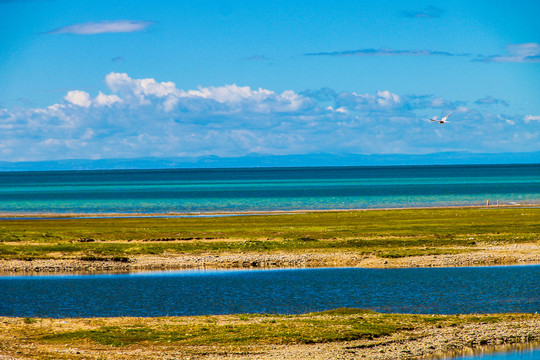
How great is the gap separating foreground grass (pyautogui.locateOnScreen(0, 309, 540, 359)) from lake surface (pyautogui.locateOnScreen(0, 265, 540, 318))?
321cm

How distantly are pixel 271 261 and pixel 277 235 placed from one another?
15278mm

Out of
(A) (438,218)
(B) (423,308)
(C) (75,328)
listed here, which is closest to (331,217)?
(A) (438,218)

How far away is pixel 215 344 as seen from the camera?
84.6 ft

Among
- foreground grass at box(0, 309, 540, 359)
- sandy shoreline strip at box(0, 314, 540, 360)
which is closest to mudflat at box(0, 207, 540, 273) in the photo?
foreground grass at box(0, 309, 540, 359)

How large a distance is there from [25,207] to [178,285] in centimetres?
9623

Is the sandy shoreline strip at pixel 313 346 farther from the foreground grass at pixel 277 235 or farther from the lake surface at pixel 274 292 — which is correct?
the foreground grass at pixel 277 235

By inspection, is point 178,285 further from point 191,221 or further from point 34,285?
point 191,221

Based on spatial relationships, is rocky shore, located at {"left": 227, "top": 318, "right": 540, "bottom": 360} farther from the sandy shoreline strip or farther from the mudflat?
the mudflat

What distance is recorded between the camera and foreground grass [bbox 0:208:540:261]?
55812 mm

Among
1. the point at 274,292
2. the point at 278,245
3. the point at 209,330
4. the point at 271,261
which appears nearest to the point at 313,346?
the point at 209,330

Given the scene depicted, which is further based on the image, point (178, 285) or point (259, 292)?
point (178, 285)

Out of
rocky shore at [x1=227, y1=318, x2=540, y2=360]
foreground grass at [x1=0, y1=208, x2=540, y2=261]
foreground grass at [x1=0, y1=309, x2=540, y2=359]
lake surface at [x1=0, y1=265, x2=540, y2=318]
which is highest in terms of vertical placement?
foreground grass at [x1=0, y1=208, x2=540, y2=261]

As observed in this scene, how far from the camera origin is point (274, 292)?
127ft

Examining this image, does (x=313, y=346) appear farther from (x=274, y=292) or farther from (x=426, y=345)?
(x=274, y=292)
